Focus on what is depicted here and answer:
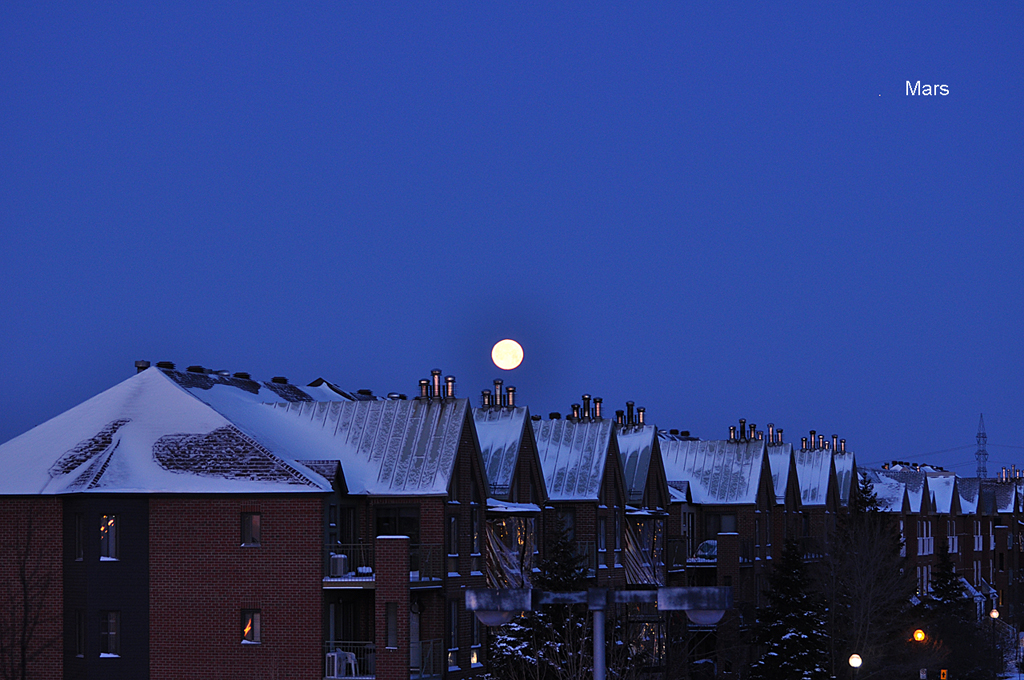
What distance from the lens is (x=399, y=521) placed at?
45656 mm

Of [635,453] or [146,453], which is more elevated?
[146,453]

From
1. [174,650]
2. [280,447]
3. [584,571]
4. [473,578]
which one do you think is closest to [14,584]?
[174,650]

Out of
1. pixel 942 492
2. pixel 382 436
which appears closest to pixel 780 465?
pixel 942 492

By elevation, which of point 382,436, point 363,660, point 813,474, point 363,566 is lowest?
point 363,660

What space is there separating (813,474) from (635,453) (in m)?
27.9

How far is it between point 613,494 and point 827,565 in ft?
42.4

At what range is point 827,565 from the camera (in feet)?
216

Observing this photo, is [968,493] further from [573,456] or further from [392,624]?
[392,624]

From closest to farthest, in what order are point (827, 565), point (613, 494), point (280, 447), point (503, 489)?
point (280, 447) < point (503, 489) < point (613, 494) < point (827, 565)

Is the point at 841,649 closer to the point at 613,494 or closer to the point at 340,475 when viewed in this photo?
the point at 613,494

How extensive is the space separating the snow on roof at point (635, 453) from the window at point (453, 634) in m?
19.2

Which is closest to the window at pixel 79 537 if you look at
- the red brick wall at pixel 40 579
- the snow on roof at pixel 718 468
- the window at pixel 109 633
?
the red brick wall at pixel 40 579

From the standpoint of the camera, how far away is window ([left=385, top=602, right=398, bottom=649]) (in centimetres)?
4091

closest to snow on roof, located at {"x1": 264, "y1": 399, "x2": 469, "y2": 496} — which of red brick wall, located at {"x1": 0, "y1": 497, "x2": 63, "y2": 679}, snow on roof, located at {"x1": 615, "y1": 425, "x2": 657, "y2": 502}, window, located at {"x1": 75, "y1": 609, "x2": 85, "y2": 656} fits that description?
red brick wall, located at {"x1": 0, "y1": 497, "x2": 63, "y2": 679}
